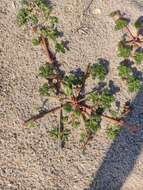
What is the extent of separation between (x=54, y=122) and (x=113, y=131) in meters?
0.63

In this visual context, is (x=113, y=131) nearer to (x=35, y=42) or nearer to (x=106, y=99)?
(x=106, y=99)

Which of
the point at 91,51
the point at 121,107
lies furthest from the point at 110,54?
the point at 121,107

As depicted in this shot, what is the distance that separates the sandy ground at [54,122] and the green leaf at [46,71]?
0.22ft

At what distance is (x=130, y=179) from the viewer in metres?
5.70

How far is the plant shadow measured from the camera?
18.5 feet

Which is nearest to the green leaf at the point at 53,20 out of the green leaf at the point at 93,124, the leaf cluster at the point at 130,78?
the leaf cluster at the point at 130,78

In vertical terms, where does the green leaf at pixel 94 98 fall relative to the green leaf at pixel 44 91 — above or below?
below

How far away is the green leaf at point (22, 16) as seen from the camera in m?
5.96

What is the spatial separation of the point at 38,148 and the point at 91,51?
4.00 feet

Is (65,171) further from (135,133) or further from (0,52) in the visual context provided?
(0,52)

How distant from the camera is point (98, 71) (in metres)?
5.88

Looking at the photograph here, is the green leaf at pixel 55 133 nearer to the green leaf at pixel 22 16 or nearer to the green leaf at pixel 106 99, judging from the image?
the green leaf at pixel 106 99

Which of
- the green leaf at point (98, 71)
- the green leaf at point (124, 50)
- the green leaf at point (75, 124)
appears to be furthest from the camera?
the green leaf at point (124, 50)

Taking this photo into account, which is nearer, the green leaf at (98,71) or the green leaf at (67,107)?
the green leaf at (67,107)
